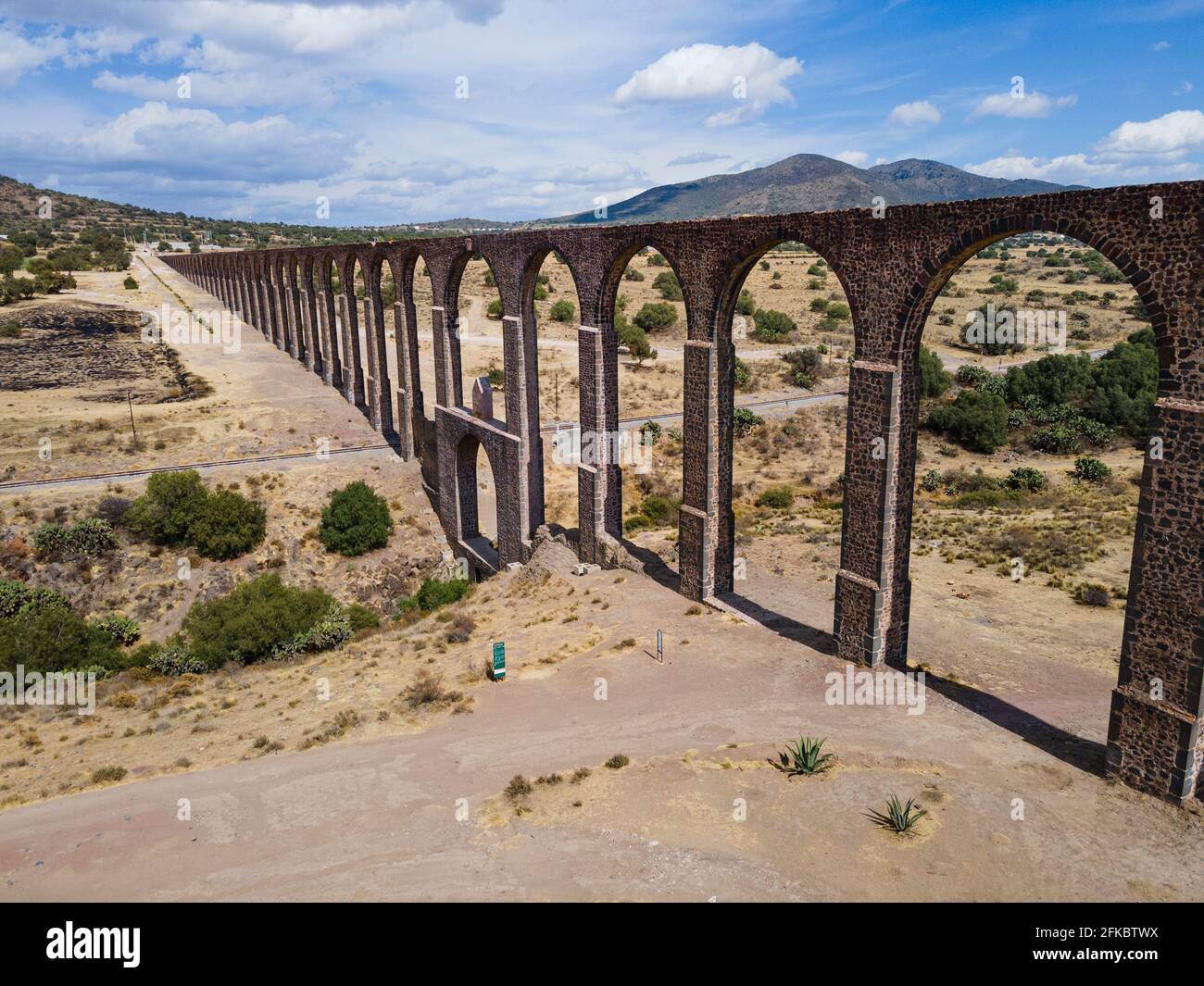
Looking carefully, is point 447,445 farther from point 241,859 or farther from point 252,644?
point 241,859

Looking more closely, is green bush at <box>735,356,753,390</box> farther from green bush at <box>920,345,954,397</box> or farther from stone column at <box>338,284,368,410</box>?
stone column at <box>338,284,368,410</box>

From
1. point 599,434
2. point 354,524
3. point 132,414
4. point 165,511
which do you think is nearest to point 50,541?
point 165,511

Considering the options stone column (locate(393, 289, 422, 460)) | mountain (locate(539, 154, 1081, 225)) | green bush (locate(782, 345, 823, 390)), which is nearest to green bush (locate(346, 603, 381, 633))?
stone column (locate(393, 289, 422, 460))

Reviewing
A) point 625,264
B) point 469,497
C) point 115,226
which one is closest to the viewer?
point 625,264

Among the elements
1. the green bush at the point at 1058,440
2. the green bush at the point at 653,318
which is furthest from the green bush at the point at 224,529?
the green bush at the point at 653,318

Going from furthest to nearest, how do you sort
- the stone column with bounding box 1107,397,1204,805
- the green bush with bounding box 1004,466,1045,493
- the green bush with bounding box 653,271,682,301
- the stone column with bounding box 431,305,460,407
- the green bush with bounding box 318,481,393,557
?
the green bush with bounding box 653,271,682,301 < the green bush with bounding box 1004,466,1045,493 < the green bush with bounding box 318,481,393,557 < the stone column with bounding box 431,305,460,407 < the stone column with bounding box 1107,397,1204,805

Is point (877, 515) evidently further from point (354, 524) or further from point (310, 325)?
point (310, 325)
